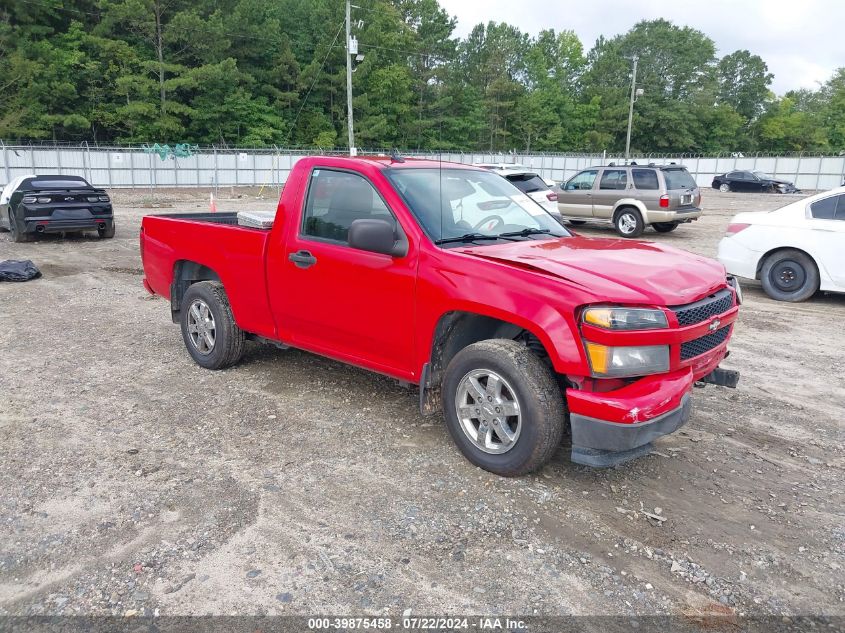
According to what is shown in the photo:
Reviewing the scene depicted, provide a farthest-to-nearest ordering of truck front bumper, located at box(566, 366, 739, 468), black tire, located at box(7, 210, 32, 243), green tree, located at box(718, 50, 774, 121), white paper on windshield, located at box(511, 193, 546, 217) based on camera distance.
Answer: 1. green tree, located at box(718, 50, 774, 121)
2. black tire, located at box(7, 210, 32, 243)
3. white paper on windshield, located at box(511, 193, 546, 217)
4. truck front bumper, located at box(566, 366, 739, 468)

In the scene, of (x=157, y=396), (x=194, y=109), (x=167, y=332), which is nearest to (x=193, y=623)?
(x=157, y=396)

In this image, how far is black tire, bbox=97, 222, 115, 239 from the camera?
590 inches

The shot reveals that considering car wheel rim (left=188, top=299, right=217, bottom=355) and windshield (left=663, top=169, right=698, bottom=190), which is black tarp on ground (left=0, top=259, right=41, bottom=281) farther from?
windshield (left=663, top=169, right=698, bottom=190)

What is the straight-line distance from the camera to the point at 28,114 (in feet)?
147

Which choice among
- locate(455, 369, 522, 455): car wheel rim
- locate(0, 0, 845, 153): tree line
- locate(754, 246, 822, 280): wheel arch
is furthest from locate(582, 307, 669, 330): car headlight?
locate(0, 0, 845, 153): tree line

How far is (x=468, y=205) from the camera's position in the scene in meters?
4.85

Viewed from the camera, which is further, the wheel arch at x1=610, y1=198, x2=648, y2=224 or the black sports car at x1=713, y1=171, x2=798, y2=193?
the black sports car at x1=713, y1=171, x2=798, y2=193

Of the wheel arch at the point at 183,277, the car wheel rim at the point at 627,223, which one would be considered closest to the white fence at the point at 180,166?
the car wheel rim at the point at 627,223

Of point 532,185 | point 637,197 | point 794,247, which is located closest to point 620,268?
point 794,247

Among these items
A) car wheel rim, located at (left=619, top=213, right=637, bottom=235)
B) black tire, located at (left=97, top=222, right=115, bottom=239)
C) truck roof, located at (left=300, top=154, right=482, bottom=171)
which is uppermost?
truck roof, located at (left=300, top=154, right=482, bottom=171)

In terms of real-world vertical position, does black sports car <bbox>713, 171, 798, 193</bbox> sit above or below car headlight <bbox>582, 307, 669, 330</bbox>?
above

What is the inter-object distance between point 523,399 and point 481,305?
0.61m

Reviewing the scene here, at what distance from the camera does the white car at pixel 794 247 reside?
906 centimetres

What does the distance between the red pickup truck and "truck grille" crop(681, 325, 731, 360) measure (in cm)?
1
